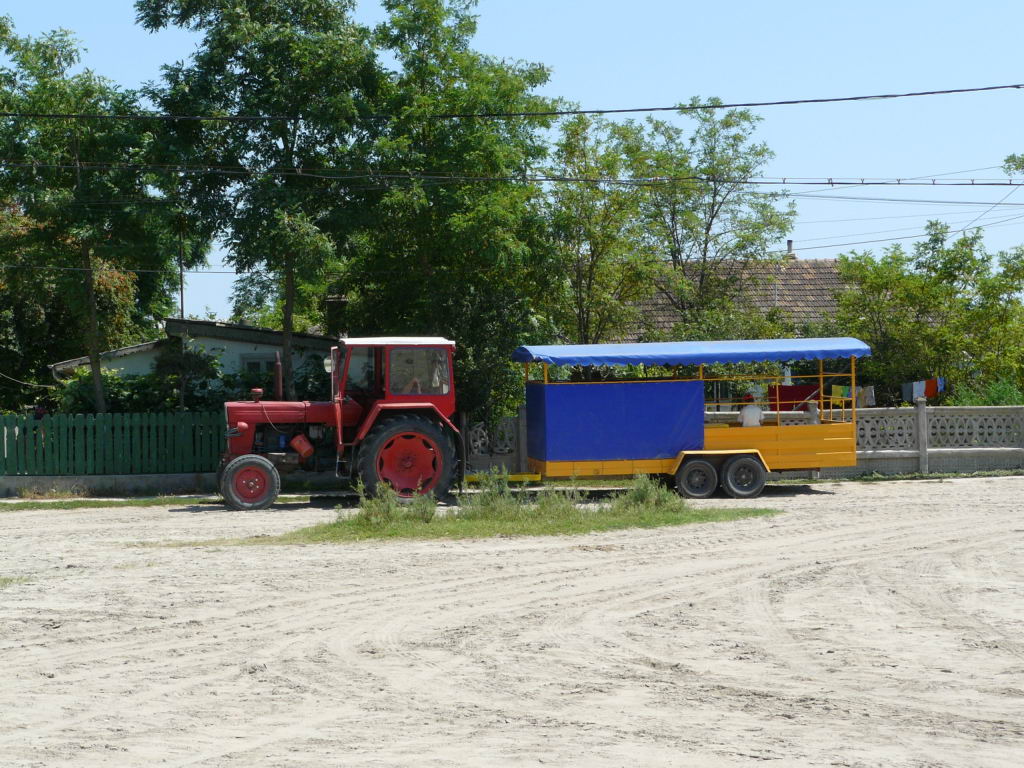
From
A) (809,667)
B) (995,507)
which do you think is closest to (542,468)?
(995,507)

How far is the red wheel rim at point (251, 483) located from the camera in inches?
674

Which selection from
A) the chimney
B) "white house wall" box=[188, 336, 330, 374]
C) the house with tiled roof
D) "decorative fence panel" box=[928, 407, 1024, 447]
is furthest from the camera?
the house with tiled roof

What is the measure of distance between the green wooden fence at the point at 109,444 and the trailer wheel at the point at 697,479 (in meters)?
8.34

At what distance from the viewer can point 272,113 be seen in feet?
64.2

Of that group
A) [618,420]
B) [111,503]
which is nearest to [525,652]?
[618,420]

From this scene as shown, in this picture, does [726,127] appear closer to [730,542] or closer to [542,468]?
[542,468]

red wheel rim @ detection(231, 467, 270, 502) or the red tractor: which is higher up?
the red tractor

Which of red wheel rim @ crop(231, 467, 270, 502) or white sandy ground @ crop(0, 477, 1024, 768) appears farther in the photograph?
red wheel rim @ crop(231, 467, 270, 502)

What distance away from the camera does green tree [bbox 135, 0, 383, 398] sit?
19.3 meters

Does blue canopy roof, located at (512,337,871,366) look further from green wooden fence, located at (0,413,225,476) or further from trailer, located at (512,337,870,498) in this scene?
green wooden fence, located at (0,413,225,476)

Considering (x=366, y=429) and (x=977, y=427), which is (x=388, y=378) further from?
(x=977, y=427)

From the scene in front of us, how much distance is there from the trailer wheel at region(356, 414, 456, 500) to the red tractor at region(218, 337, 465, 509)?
15 millimetres

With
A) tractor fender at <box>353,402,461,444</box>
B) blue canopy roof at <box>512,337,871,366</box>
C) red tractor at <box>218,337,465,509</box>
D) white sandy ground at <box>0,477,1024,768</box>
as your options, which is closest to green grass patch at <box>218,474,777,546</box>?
white sandy ground at <box>0,477,1024,768</box>

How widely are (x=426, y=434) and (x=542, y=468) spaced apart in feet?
6.52
